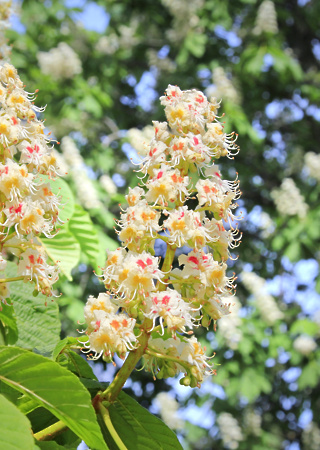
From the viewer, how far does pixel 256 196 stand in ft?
23.0

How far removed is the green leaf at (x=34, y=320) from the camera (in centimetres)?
121

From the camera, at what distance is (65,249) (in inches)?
57.4

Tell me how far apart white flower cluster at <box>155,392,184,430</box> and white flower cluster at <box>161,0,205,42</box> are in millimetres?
3848

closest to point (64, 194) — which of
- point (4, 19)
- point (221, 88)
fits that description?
point (4, 19)

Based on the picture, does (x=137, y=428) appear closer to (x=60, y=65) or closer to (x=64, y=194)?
(x=64, y=194)

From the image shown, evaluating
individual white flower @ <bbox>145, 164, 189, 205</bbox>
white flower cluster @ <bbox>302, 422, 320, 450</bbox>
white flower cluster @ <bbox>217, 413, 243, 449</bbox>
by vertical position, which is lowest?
white flower cluster @ <bbox>302, 422, 320, 450</bbox>

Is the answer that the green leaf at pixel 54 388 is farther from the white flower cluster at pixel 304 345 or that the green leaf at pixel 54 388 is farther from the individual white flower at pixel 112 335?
the white flower cluster at pixel 304 345

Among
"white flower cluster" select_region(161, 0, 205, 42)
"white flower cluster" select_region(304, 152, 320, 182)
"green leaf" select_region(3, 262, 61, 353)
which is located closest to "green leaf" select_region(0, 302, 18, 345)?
"green leaf" select_region(3, 262, 61, 353)

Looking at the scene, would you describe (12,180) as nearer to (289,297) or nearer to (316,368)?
(316,368)

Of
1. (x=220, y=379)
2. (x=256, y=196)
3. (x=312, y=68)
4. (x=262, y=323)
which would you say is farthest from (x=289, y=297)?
(x=312, y=68)

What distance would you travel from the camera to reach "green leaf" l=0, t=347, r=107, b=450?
766 millimetres

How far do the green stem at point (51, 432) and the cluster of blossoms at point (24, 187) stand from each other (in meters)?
0.18

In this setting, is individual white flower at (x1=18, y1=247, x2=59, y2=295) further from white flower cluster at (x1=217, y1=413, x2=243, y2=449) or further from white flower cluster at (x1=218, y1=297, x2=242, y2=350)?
white flower cluster at (x1=217, y1=413, x2=243, y2=449)

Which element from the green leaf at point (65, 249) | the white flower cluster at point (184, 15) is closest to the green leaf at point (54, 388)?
the green leaf at point (65, 249)
